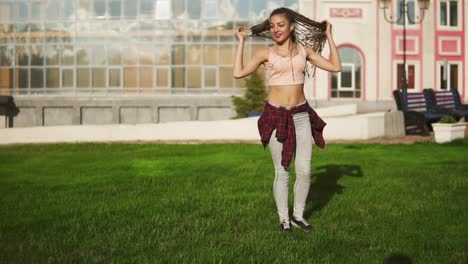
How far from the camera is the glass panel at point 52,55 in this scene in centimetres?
3468

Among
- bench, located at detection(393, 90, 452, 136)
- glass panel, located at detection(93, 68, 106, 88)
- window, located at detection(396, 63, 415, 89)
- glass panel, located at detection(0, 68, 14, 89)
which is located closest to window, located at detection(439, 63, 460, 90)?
window, located at detection(396, 63, 415, 89)

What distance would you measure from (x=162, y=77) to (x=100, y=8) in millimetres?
5191

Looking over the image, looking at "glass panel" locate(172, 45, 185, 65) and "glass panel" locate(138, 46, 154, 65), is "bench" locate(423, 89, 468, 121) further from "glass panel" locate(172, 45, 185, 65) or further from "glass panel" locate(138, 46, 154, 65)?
"glass panel" locate(138, 46, 154, 65)

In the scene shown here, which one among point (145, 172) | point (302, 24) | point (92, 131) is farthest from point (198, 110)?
point (302, 24)

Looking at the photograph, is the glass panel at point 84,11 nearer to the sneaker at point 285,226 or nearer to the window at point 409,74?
the window at point 409,74

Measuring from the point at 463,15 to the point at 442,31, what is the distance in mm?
1505

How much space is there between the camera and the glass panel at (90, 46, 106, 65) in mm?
34438

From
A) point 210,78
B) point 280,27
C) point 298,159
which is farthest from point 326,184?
point 210,78

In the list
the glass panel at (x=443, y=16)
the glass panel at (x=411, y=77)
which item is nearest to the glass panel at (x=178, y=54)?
the glass panel at (x=411, y=77)

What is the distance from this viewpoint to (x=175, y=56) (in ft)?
112

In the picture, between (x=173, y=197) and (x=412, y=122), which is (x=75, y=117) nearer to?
(x=412, y=122)

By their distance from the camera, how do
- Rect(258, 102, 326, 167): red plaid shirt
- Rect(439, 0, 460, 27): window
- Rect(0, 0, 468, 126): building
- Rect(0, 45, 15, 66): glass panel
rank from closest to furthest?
Rect(258, 102, 326, 167): red plaid shirt → Rect(0, 0, 468, 126): building → Rect(439, 0, 460, 27): window → Rect(0, 45, 15, 66): glass panel

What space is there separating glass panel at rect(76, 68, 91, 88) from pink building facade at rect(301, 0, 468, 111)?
11.9 metres

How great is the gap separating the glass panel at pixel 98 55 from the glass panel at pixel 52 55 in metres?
2.00
